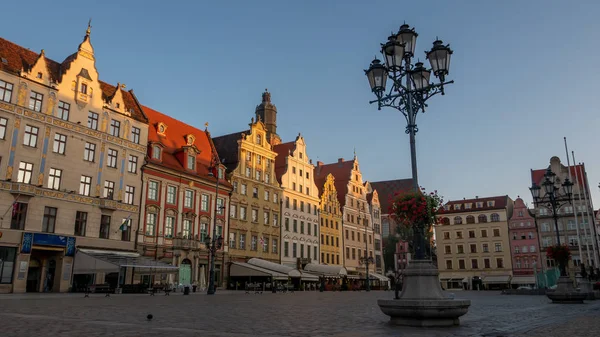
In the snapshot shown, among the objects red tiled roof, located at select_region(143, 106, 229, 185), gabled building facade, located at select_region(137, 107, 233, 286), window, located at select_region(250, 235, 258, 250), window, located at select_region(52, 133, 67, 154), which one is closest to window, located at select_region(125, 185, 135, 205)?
gabled building facade, located at select_region(137, 107, 233, 286)

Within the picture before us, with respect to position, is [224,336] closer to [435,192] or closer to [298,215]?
[435,192]

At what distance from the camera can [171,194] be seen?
4294cm

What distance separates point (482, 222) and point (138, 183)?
63140 millimetres

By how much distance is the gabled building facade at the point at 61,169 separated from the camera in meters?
31.6

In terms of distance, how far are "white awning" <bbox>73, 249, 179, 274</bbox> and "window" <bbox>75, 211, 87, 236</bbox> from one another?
1.42m

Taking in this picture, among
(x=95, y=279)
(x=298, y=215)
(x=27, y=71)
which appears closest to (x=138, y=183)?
(x=95, y=279)

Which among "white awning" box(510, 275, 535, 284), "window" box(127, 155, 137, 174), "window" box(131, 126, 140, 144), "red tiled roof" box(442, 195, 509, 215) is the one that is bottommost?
"white awning" box(510, 275, 535, 284)

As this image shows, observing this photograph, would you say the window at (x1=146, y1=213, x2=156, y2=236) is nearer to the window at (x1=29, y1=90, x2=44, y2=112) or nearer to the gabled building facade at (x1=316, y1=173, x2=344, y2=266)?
the window at (x1=29, y1=90, x2=44, y2=112)

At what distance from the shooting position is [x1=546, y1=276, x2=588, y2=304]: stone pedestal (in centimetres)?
2291

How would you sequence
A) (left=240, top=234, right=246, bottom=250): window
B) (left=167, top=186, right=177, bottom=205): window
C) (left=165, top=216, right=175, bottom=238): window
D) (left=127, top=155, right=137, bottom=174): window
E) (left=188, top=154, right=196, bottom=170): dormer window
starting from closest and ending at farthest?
(left=127, top=155, right=137, bottom=174): window → (left=165, top=216, right=175, bottom=238): window → (left=167, top=186, right=177, bottom=205): window → (left=188, top=154, right=196, bottom=170): dormer window → (left=240, top=234, right=246, bottom=250): window

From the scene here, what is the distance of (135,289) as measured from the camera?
3422 cm

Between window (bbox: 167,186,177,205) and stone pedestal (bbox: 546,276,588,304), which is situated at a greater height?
window (bbox: 167,186,177,205)

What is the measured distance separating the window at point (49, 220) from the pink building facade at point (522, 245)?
67.4 meters

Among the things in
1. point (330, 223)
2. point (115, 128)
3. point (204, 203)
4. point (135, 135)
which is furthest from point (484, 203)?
point (115, 128)
